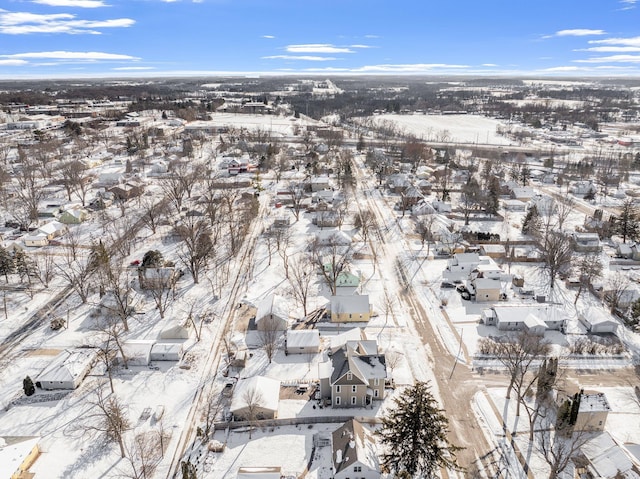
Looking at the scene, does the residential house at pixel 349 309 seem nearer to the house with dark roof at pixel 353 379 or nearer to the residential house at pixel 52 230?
the house with dark roof at pixel 353 379

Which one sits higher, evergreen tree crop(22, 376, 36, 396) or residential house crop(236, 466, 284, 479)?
evergreen tree crop(22, 376, 36, 396)

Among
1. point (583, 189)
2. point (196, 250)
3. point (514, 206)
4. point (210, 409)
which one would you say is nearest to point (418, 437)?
point (210, 409)

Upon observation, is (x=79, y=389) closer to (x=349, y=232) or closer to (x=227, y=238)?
(x=227, y=238)

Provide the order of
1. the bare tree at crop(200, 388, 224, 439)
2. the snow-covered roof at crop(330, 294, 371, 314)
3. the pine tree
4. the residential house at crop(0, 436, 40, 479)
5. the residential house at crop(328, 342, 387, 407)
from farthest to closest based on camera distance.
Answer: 1. the snow-covered roof at crop(330, 294, 371, 314)
2. the residential house at crop(328, 342, 387, 407)
3. the bare tree at crop(200, 388, 224, 439)
4. the residential house at crop(0, 436, 40, 479)
5. the pine tree

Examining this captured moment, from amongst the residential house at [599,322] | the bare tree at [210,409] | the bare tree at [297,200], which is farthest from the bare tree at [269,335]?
the bare tree at [297,200]

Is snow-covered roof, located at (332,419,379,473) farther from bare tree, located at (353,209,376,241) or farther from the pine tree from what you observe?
bare tree, located at (353,209,376,241)

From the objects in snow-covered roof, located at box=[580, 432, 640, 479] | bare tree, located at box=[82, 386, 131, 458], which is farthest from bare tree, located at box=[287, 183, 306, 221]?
snow-covered roof, located at box=[580, 432, 640, 479]

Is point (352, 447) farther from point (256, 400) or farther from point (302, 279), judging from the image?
point (302, 279)
